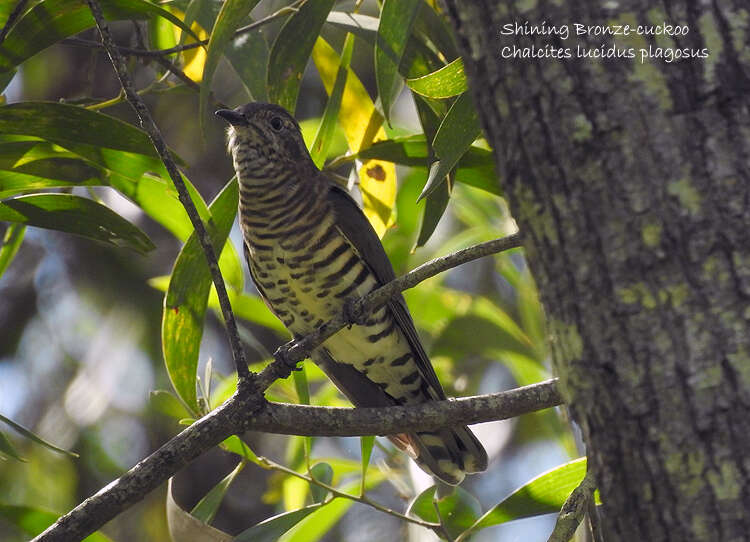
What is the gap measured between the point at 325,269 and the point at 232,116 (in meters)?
0.56

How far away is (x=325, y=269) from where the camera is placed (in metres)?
3.03

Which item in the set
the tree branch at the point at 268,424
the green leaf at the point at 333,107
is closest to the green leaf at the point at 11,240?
the green leaf at the point at 333,107

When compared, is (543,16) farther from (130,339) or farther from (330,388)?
(130,339)

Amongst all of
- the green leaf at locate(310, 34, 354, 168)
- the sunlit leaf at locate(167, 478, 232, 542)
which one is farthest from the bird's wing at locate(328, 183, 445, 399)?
the sunlit leaf at locate(167, 478, 232, 542)

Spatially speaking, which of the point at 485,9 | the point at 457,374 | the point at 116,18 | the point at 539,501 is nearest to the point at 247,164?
the point at 116,18

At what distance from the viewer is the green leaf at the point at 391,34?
202 centimetres

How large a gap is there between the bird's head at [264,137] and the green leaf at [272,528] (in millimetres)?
1242

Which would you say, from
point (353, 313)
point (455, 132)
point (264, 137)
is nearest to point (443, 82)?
point (455, 132)

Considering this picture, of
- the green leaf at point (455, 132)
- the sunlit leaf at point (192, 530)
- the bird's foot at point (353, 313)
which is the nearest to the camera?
the green leaf at point (455, 132)

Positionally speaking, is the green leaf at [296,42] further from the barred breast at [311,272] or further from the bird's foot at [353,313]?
the barred breast at [311,272]

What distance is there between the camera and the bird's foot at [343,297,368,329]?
7.52ft

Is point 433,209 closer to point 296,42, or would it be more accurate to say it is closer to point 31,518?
point 296,42

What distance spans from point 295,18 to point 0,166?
84cm

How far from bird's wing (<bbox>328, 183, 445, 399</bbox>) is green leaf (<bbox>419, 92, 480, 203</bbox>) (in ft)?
3.36
